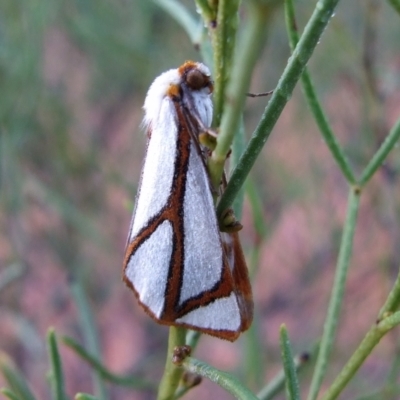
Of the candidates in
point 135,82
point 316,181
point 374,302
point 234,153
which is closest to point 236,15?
point 234,153

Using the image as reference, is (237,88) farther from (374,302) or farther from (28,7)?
(374,302)

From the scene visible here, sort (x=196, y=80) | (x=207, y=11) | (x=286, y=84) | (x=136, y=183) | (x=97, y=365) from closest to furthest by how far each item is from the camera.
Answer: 1. (x=286, y=84)
2. (x=207, y=11)
3. (x=196, y=80)
4. (x=97, y=365)
5. (x=136, y=183)

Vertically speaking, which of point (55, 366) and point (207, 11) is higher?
point (207, 11)

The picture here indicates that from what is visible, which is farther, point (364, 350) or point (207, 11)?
point (364, 350)

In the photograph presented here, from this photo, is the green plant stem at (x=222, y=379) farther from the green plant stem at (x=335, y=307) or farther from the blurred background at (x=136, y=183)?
the blurred background at (x=136, y=183)

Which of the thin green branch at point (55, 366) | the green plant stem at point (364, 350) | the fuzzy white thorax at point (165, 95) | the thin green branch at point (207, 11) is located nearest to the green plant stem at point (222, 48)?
the thin green branch at point (207, 11)

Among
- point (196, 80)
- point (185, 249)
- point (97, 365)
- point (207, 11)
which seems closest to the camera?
point (207, 11)

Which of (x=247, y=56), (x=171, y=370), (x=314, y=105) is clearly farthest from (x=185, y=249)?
(x=247, y=56)

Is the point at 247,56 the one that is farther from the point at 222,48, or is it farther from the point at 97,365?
the point at 97,365

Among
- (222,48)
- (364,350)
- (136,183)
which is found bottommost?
(364,350)
